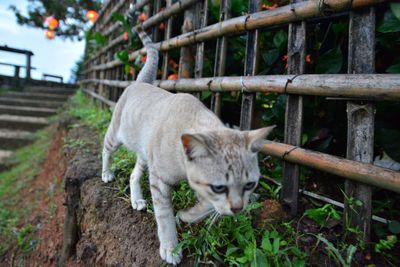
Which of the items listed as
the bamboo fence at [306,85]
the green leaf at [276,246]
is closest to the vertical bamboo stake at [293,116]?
the bamboo fence at [306,85]

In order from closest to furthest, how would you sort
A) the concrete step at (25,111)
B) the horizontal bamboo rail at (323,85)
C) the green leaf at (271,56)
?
the horizontal bamboo rail at (323,85), the green leaf at (271,56), the concrete step at (25,111)

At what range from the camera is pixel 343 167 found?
5.35ft

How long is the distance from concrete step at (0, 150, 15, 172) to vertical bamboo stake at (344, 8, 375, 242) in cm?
582

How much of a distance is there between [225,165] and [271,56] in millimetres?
1201

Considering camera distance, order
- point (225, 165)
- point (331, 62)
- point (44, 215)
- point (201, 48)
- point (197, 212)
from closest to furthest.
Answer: point (225, 165)
point (197, 212)
point (331, 62)
point (201, 48)
point (44, 215)

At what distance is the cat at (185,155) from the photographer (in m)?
1.40

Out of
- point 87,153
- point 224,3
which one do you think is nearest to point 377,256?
point 224,3

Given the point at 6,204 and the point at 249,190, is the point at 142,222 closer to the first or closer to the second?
the point at 249,190

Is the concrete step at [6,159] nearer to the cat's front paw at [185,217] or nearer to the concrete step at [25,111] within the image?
the concrete step at [25,111]

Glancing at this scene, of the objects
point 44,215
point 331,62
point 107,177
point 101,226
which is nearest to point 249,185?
point 331,62

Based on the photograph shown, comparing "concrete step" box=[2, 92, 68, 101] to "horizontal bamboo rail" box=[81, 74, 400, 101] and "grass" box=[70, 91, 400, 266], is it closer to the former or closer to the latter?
"horizontal bamboo rail" box=[81, 74, 400, 101]

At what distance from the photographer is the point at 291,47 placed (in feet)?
6.36

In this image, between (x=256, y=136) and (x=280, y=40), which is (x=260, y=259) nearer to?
(x=256, y=136)

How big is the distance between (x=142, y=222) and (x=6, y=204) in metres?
3.29
